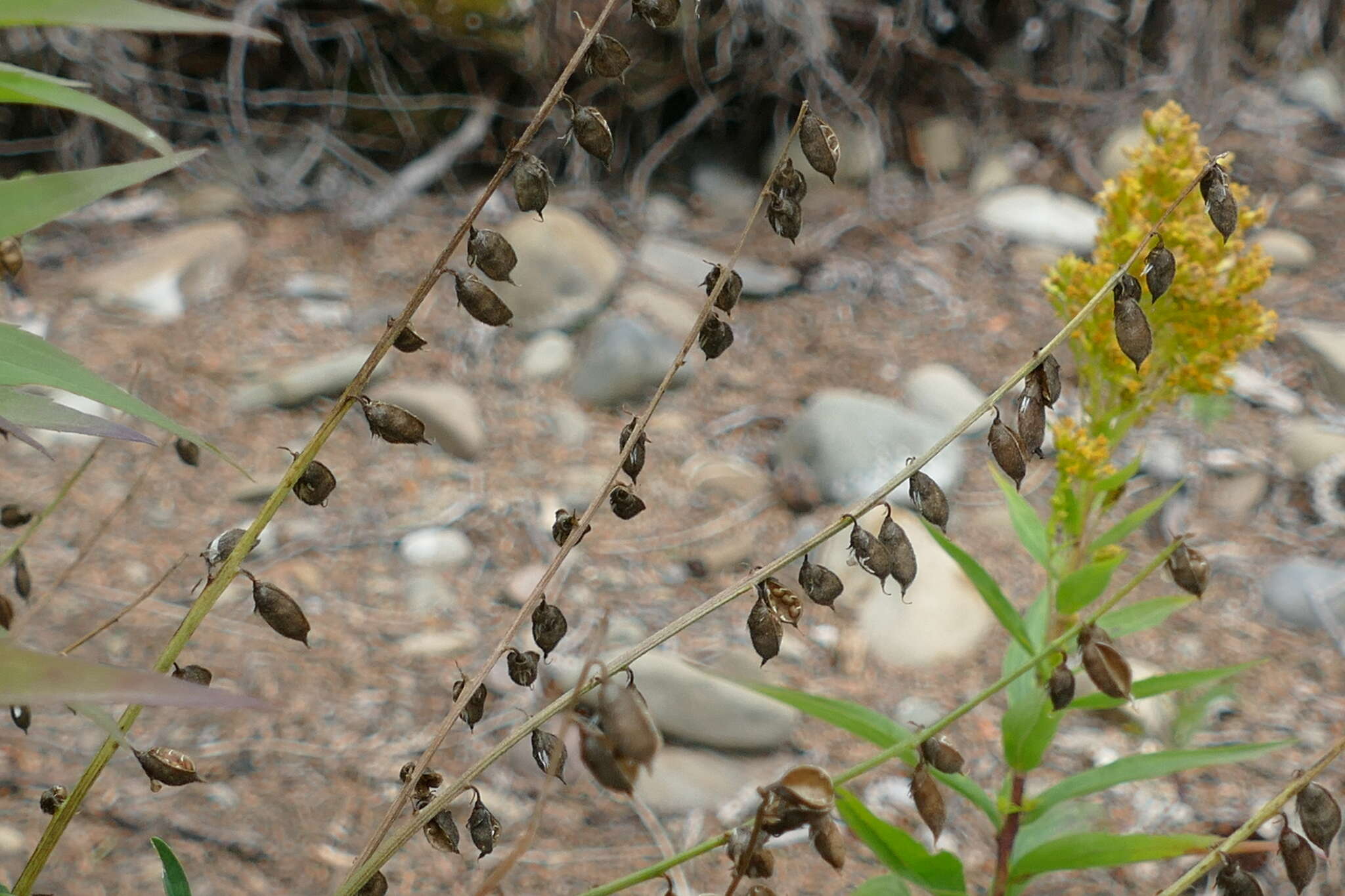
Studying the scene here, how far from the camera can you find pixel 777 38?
3.91 metres

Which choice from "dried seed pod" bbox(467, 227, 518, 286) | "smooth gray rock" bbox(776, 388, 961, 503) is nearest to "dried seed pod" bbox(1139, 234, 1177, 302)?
"dried seed pod" bbox(467, 227, 518, 286)

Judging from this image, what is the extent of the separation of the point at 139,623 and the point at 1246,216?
1.89m

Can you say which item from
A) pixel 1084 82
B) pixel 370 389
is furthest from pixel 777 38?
pixel 370 389

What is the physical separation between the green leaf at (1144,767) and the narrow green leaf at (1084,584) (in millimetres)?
177

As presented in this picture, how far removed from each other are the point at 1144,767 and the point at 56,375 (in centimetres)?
114

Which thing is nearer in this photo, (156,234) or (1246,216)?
(1246,216)

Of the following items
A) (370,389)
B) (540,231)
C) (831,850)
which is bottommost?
(831,850)

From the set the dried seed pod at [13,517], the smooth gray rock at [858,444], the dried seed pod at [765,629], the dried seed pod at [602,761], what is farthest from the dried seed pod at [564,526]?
the smooth gray rock at [858,444]

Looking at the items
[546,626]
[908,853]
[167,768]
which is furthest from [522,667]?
[908,853]

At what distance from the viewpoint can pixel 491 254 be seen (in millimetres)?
870

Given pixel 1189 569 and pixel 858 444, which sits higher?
pixel 858 444

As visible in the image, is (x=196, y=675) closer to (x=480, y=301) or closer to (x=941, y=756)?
(x=480, y=301)

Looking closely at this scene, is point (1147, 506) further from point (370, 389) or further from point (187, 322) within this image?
point (187, 322)


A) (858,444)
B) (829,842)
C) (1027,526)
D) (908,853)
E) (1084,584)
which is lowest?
(829,842)
